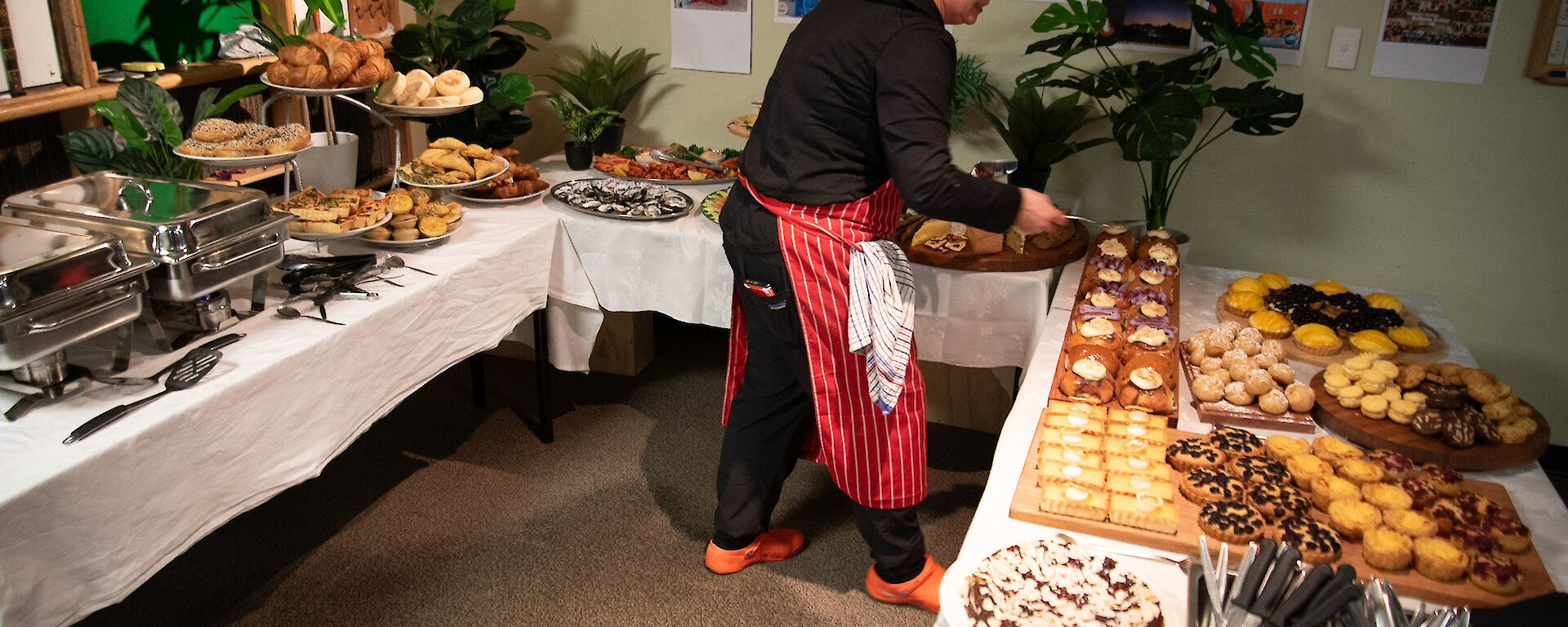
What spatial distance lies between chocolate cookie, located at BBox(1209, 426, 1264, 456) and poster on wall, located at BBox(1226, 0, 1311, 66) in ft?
5.10

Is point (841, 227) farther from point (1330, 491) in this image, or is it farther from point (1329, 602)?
point (1329, 602)

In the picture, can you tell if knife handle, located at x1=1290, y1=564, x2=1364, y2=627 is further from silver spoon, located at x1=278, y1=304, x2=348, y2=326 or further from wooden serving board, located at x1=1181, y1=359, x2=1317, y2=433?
silver spoon, located at x1=278, y1=304, x2=348, y2=326

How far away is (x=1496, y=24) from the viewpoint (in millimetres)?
2602

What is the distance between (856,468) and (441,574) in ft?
3.24

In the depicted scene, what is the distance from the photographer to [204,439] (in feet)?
5.21

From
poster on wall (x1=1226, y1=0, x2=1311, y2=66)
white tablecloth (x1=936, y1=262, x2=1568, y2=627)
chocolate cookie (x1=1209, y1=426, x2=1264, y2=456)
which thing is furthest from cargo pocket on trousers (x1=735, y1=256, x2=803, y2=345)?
poster on wall (x1=1226, y1=0, x2=1311, y2=66)

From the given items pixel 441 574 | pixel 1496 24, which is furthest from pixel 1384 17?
pixel 441 574

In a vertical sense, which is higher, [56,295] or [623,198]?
[56,295]

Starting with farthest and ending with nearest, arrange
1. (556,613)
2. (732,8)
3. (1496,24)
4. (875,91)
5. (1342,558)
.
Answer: (732,8)
(1496,24)
(556,613)
(875,91)
(1342,558)

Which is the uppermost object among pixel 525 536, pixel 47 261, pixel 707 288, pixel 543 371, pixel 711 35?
pixel 711 35

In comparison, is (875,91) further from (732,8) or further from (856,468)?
(732,8)

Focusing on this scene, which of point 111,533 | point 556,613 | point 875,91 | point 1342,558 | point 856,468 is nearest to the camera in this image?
point 1342,558

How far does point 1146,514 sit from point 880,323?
613 millimetres

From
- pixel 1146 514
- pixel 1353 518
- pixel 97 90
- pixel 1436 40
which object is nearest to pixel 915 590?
pixel 1146 514
